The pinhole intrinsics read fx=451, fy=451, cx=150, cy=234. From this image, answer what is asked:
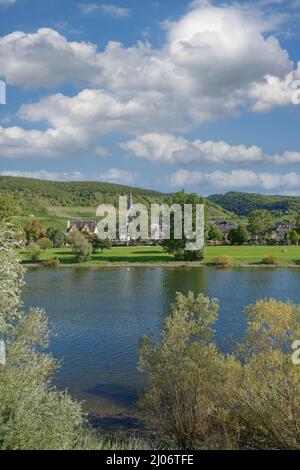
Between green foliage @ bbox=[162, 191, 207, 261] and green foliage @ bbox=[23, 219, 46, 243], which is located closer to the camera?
green foliage @ bbox=[162, 191, 207, 261]

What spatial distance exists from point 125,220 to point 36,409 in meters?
125

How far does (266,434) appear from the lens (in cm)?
1631

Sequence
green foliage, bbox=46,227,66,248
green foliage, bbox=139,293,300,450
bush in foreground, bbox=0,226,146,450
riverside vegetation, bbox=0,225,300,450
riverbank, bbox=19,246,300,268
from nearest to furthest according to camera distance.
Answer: bush in foreground, bbox=0,226,146,450
riverside vegetation, bbox=0,225,300,450
green foliage, bbox=139,293,300,450
riverbank, bbox=19,246,300,268
green foliage, bbox=46,227,66,248

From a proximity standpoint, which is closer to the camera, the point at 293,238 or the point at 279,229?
the point at 293,238

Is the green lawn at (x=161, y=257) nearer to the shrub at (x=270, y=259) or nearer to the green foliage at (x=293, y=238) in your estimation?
the shrub at (x=270, y=259)

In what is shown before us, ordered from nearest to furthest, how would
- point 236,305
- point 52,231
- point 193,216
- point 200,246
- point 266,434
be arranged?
point 266,434, point 236,305, point 200,246, point 193,216, point 52,231

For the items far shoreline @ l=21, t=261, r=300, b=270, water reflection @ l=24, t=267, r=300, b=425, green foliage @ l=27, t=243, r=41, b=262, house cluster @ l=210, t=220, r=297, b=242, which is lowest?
water reflection @ l=24, t=267, r=300, b=425

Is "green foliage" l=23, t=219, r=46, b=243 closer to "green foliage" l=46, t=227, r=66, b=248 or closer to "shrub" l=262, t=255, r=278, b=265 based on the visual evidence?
"green foliage" l=46, t=227, r=66, b=248

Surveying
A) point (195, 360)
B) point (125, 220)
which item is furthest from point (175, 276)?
point (125, 220)

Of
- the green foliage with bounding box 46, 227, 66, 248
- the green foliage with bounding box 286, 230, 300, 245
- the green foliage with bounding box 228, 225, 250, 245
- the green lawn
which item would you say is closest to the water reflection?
the green lawn

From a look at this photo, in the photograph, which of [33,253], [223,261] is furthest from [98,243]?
[223,261]

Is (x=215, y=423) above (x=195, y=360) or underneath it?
underneath

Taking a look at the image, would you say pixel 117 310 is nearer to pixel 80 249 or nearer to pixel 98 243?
pixel 80 249

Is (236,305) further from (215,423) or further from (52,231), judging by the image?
(52,231)
